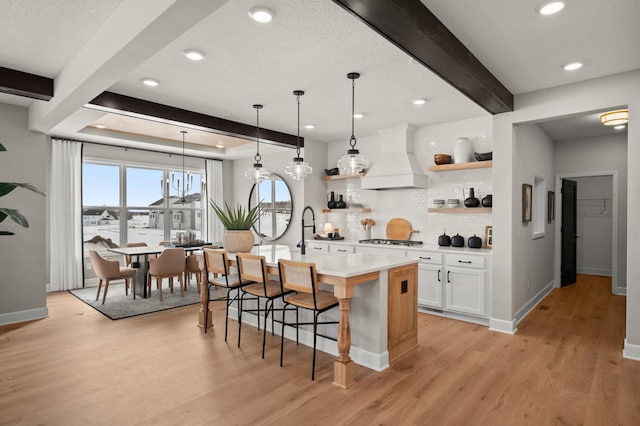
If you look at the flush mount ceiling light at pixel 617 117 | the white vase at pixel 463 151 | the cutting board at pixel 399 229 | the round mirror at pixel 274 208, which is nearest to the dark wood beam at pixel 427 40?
the white vase at pixel 463 151

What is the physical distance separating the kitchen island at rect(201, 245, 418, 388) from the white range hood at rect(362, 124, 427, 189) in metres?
1.95

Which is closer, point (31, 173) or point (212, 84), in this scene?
point (212, 84)

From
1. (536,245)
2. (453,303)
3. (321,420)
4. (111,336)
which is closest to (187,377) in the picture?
(321,420)

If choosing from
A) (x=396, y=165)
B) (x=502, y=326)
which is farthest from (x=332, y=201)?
(x=502, y=326)

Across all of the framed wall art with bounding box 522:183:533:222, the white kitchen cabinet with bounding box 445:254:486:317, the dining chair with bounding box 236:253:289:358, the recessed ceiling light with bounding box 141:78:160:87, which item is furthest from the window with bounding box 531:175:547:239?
the recessed ceiling light with bounding box 141:78:160:87

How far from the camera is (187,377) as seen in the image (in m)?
2.87

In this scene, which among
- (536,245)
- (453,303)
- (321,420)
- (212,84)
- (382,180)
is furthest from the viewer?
(382,180)

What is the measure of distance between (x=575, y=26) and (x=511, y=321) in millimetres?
2895

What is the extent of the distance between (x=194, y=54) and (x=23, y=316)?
3862mm

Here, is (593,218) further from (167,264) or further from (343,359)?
(167,264)

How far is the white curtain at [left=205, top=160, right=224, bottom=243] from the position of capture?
7.95 meters

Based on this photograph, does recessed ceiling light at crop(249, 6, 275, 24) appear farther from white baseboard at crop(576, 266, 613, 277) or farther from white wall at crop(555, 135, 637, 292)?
white baseboard at crop(576, 266, 613, 277)

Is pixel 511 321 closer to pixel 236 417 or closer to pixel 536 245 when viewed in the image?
pixel 536 245

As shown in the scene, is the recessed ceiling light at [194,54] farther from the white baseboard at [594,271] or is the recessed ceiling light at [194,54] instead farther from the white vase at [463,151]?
the white baseboard at [594,271]
